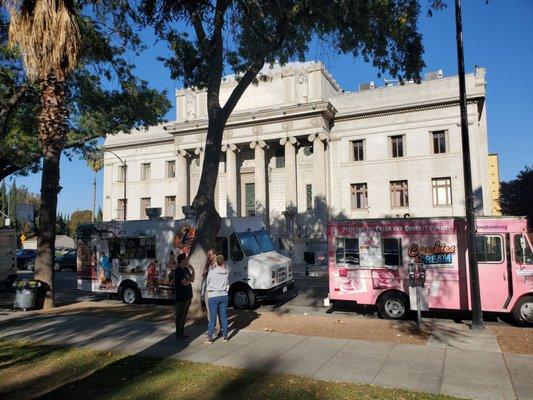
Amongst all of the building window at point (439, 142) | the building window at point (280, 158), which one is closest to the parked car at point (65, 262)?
the building window at point (280, 158)

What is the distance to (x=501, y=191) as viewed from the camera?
139 feet

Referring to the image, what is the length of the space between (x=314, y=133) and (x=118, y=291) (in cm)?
2430

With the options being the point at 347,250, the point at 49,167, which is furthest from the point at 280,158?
the point at 347,250

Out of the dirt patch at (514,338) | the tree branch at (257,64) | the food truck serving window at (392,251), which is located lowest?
the dirt patch at (514,338)

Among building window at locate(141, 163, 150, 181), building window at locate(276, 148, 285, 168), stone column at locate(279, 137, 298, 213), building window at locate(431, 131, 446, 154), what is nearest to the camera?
building window at locate(431, 131, 446, 154)

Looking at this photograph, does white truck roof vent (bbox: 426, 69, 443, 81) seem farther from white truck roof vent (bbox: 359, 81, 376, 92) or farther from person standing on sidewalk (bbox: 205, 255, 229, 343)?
person standing on sidewalk (bbox: 205, 255, 229, 343)

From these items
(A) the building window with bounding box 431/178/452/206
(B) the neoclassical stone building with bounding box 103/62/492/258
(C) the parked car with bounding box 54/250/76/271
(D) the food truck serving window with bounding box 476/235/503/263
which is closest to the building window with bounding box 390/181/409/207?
(B) the neoclassical stone building with bounding box 103/62/492/258

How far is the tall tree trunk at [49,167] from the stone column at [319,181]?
24015mm

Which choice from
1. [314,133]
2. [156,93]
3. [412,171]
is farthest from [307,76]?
[156,93]

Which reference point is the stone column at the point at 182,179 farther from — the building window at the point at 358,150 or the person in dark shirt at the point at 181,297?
the person in dark shirt at the point at 181,297

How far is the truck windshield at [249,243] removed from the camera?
47.6 feet

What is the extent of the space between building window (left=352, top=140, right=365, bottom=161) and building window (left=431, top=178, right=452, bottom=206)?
621cm

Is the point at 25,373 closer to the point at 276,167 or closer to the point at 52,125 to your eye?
the point at 52,125

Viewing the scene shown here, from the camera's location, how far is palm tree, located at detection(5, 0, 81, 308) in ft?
38.0
